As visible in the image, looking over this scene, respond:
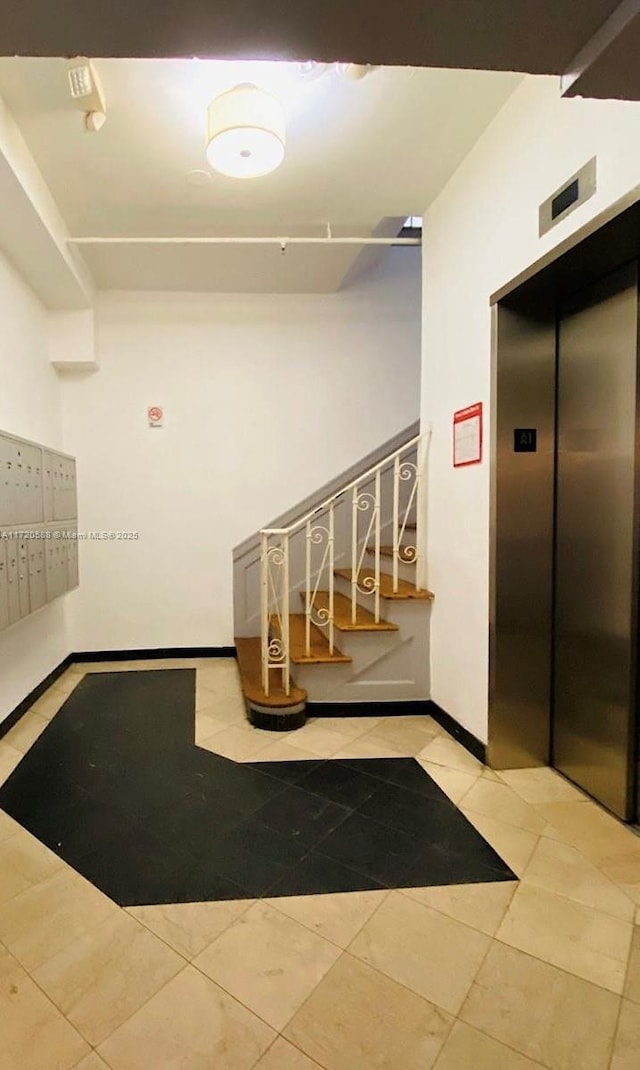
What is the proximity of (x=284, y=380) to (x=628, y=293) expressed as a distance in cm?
281

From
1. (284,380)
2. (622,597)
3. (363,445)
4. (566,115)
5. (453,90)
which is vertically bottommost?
(622,597)

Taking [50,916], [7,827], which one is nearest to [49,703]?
[7,827]

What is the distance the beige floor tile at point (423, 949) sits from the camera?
1320 millimetres

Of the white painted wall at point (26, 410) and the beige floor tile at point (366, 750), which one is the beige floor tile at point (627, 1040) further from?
the white painted wall at point (26, 410)

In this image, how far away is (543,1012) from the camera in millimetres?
1251

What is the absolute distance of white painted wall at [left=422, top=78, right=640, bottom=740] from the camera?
5.86 ft

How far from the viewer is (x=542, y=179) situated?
2016mm

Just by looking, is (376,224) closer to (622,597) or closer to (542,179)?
(542,179)

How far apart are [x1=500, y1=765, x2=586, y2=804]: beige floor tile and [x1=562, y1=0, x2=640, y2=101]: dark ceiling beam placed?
2355 millimetres

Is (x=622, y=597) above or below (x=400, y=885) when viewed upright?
above

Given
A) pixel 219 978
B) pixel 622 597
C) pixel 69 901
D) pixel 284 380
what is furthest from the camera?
pixel 284 380

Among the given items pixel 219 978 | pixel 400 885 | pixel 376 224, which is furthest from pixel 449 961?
pixel 376 224

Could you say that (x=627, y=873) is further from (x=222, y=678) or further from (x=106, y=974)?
(x=222, y=678)

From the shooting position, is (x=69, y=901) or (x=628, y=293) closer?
(x=69, y=901)
